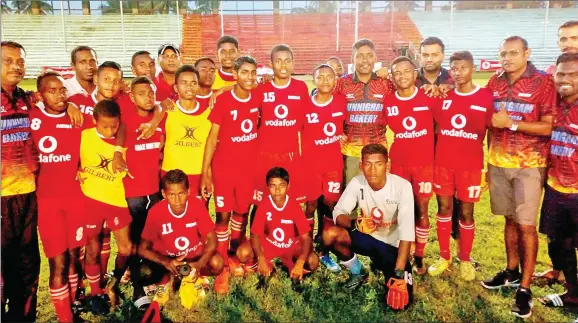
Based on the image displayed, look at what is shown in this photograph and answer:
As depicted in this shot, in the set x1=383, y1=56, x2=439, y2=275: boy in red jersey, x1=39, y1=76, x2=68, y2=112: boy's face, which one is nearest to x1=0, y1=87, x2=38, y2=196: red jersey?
x1=39, y1=76, x2=68, y2=112: boy's face

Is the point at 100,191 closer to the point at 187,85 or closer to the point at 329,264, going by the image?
the point at 187,85

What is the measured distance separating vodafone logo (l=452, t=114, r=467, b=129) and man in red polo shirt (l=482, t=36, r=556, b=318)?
29cm

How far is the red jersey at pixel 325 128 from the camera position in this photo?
4824 mm

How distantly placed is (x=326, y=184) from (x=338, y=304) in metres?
1.31

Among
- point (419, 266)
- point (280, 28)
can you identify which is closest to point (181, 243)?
point (419, 266)

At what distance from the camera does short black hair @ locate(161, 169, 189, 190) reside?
13.5 ft

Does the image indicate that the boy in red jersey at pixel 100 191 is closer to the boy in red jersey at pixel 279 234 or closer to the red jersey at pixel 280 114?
the boy in red jersey at pixel 279 234

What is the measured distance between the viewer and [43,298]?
420 centimetres

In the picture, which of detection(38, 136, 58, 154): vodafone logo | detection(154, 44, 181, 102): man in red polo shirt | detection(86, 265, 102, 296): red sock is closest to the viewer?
detection(38, 136, 58, 154): vodafone logo

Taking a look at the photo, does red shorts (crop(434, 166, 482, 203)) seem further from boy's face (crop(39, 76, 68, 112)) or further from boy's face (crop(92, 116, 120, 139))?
boy's face (crop(39, 76, 68, 112))

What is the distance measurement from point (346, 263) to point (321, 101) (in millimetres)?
1717

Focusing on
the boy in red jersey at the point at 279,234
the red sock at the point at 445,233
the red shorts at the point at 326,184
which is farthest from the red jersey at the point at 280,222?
the red sock at the point at 445,233

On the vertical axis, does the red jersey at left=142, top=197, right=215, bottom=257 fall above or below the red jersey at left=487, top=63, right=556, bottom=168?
below

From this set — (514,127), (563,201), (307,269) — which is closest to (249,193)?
(307,269)
